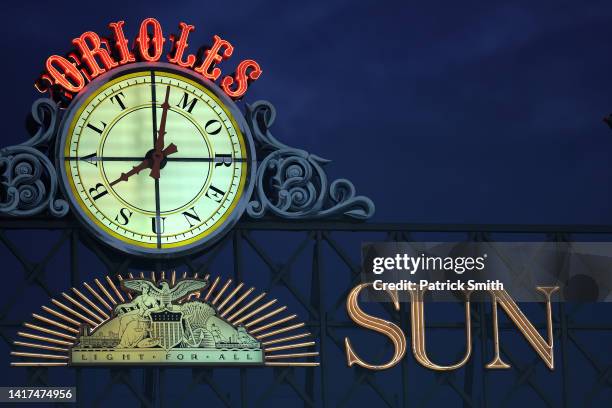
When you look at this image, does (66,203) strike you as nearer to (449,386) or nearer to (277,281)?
(277,281)

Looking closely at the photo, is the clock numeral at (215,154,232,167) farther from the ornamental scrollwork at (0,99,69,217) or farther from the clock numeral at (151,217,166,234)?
the ornamental scrollwork at (0,99,69,217)

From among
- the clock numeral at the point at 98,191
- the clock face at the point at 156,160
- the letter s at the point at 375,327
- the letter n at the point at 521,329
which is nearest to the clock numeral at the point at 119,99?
the clock face at the point at 156,160

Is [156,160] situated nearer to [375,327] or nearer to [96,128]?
[96,128]

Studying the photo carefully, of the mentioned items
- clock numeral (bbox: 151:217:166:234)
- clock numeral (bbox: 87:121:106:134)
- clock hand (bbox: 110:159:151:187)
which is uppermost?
clock numeral (bbox: 87:121:106:134)

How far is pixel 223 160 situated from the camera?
138 ft

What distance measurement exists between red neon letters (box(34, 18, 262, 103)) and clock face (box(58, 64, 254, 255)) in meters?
0.23

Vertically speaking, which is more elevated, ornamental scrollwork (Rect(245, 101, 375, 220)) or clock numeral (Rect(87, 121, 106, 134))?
clock numeral (Rect(87, 121, 106, 134))

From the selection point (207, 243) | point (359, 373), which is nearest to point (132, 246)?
point (207, 243)

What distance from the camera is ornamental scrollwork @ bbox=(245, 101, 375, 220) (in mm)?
42000

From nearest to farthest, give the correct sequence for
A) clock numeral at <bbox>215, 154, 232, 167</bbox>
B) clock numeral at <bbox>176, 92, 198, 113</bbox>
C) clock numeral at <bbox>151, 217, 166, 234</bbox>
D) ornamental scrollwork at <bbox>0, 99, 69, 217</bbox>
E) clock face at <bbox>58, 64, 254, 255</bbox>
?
ornamental scrollwork at <bbox>0, 99, 69, 217</bbox> < clock face at <bbox>58, 64, 254, 255</bbox> < clock numeral at <bbox>151, 217, 166, 234</bbox> < clock numeral at <bbox>215, 154, 232, 167</bbox> < clock numeral at <bbox>176, 92, 198, 113</bbox>

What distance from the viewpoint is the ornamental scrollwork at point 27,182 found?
4103cm

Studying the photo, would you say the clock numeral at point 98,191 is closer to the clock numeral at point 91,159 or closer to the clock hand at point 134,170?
the clock hand at point 134,170

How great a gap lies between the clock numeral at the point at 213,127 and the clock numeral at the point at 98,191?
7.58 ft

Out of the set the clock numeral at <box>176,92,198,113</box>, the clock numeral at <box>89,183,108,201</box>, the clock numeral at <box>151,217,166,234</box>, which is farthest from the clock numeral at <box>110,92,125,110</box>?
the clock numeral at <box>151,217,166,234</box>
